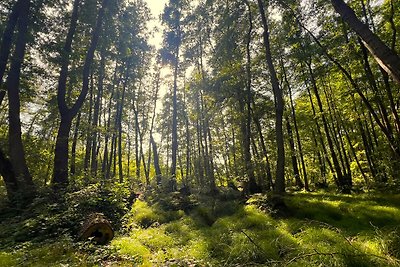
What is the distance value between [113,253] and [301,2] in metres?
14.0

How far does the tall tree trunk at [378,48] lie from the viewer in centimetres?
346

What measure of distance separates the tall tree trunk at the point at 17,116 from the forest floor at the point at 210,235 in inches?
68.2

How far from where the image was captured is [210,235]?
7875 mm

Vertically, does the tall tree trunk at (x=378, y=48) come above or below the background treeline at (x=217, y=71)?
below

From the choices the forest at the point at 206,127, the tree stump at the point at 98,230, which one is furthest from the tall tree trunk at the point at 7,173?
the tree stump at the point at 98,230

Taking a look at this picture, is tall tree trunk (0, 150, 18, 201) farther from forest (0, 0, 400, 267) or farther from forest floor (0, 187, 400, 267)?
forest floor (0, 187, 400, 267)

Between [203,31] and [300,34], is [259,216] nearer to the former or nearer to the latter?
[300,34]

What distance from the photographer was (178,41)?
68.7 feet

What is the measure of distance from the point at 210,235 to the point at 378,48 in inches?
258

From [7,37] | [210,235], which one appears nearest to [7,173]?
[7,37]

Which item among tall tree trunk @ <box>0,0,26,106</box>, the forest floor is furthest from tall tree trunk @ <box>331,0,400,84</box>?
tall tree trunk @ <box>0,0,26,106</box>

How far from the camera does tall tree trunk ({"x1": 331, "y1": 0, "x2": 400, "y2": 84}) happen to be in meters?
3.46

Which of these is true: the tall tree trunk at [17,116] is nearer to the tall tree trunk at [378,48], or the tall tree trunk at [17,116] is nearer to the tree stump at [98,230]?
the tree stump at [98,230]

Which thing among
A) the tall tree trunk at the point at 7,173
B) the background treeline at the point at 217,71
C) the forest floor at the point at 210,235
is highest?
the background treeline at the point at 217,71
